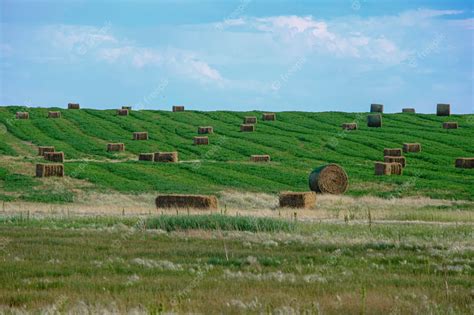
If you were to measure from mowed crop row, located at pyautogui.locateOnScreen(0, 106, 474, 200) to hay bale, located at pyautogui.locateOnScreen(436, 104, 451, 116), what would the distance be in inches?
33.8

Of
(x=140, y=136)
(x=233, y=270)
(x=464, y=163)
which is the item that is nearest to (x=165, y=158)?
(x=140, y=136)

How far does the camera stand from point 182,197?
124ft

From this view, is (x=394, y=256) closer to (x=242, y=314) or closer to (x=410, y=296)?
(x=410, y=296)

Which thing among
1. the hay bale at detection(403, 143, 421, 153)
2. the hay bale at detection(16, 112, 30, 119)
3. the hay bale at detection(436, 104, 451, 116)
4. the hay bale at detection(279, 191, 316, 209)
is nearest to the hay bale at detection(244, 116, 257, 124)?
the hay bale at detection(436, 104, 451, 116)

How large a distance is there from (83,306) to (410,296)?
5184 mm

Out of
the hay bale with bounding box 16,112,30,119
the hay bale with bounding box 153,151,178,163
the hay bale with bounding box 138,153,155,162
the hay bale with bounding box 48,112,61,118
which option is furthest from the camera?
the hay bale with bounding box 48,112,61,118

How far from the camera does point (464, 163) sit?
192 feet

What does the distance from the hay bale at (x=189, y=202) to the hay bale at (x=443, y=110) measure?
181 ft

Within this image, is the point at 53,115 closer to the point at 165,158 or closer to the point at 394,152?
the point at 165,158

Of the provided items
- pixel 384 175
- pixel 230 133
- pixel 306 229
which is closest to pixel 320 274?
pixel 306 229

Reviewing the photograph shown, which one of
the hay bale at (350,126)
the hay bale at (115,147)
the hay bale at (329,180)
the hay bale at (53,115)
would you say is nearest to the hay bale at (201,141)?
the hay bale at (115,147)

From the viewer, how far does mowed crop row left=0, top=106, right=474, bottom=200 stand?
51.8 metres

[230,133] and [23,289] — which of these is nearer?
[23,289]

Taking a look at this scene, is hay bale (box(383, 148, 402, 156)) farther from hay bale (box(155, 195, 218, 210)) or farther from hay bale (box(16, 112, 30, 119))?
hay bale (box(16, 112, 30, 119))
